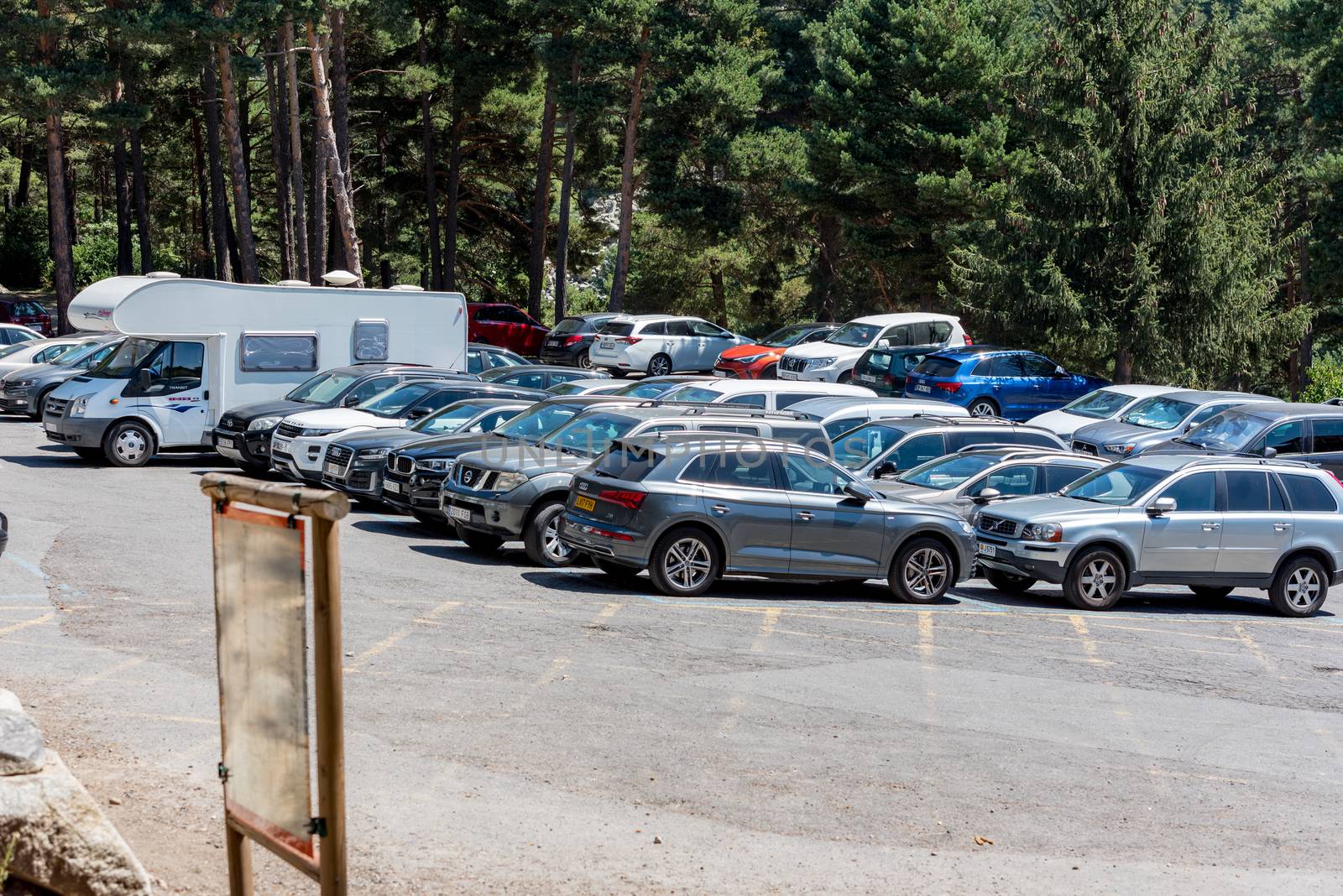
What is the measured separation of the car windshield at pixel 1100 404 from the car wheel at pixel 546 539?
14.2m

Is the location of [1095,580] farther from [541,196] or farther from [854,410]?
[541,196]

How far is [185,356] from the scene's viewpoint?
21719mm

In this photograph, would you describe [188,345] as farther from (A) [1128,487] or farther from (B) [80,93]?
(B) [80,93]

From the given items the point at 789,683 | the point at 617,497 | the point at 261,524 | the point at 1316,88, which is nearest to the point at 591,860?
the point at 261,524

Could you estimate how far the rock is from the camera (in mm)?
5238

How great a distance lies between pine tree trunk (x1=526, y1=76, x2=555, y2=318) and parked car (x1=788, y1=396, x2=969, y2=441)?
26.9 metres

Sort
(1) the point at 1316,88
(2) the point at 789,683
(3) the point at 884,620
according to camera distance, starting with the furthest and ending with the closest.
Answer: (1) the point at 1316,88, (3) the point at 884,620, (2) the point at 789,683

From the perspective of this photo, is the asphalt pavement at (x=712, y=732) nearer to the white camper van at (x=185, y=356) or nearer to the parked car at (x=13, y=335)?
the white camper van at (x=185, y=356)

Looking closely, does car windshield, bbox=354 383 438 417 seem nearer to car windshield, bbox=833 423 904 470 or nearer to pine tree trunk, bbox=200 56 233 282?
car windshield, bbox=833 423 904 470

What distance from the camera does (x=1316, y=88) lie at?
154 ft

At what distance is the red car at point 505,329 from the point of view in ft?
134

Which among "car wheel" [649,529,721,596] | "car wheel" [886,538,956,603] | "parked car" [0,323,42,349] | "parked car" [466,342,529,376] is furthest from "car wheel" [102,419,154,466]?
"parked car" [0,323,42,349]

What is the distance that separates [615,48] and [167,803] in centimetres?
3810

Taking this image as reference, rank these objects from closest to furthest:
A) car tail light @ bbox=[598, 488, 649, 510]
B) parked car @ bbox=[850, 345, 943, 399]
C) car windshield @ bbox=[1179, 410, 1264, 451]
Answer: car tail light @ bbox=[598, 488, 649, 510] < car windshield @ bbox=[1179, 410, 1264, 451] < parked car @ bbox=[850, 345, 943, 399]
